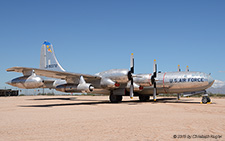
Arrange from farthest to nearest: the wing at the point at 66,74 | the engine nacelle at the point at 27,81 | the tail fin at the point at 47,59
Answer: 1. the tail fin at the point at 47,59
2. the engine nacelle at the point at 27,81
3. the wing at the point at 66,74

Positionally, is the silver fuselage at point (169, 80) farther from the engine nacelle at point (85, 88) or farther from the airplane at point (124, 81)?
the engine nacelle at point (85, 88)

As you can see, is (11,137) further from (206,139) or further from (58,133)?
(206,139)

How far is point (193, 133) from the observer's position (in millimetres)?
7230

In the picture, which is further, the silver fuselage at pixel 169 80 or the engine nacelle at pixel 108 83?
the engine nacelle at pixel 108 83

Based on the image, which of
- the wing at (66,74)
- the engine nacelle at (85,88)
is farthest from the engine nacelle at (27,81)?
the engine nacelle at (85,88)

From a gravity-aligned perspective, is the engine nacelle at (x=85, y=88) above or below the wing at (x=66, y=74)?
below

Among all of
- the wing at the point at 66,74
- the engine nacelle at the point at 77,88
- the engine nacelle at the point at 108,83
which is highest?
the wing at the point at 66,74

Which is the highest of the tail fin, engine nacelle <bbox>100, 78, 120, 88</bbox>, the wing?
the tail fin

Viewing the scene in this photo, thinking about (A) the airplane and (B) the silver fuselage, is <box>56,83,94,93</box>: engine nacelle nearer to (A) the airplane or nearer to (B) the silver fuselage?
(A) the airplane

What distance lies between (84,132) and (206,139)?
390cm

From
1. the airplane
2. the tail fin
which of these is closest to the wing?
the airplane

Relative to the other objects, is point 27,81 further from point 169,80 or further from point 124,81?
point 169,80

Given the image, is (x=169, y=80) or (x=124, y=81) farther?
(x=169, y=80)

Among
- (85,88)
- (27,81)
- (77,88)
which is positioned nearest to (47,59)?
(27,81)
